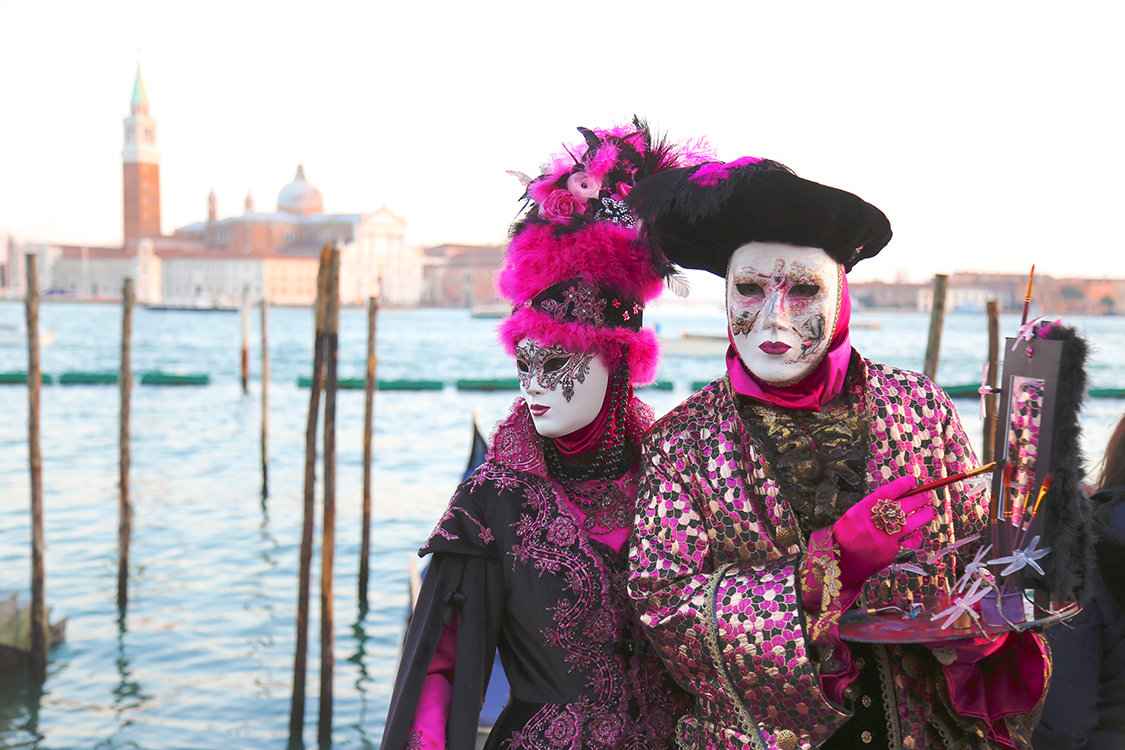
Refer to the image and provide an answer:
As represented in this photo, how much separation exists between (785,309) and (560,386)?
46 centimetres

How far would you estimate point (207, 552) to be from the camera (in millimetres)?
9141

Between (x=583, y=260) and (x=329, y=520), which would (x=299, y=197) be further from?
(x=583, y=260)

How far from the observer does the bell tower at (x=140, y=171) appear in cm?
8556

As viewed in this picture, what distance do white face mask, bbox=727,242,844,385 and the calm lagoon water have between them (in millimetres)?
384

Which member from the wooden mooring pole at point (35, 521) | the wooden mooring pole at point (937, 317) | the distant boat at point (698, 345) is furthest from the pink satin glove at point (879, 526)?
the distant boat at point (698, 345)

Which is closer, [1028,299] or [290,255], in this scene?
[1028,299]

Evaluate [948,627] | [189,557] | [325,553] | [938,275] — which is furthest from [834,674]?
Result: [189,557]

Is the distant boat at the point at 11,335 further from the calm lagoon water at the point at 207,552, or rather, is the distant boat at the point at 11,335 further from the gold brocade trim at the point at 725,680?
the gold brocade trim at the point at 725,680

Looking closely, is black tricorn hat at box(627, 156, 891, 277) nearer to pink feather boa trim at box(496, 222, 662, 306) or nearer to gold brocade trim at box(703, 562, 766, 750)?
pink feather boa trim at box(496, 222, 662, 306)

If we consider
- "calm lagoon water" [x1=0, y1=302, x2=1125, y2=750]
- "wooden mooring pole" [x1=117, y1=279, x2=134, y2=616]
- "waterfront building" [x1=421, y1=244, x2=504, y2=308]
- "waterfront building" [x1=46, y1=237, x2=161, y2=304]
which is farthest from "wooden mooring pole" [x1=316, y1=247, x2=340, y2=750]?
"waterfront building" [x1=46, y1=237, x2=161, y2=304]

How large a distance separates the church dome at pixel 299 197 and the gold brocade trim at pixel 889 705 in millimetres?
89280

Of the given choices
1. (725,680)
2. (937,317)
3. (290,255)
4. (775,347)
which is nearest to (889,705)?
(725,680)

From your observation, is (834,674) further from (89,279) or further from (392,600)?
(89,279)

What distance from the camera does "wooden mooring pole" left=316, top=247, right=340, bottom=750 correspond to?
532 centimetres
